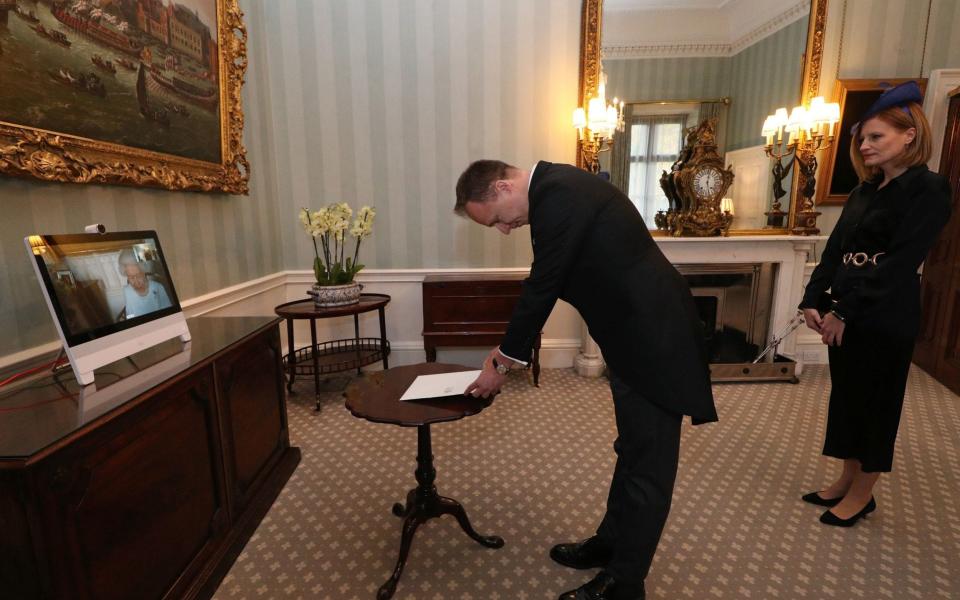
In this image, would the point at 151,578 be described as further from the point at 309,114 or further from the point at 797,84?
the point at 797,84

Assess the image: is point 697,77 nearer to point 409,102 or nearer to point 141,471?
point 409,102

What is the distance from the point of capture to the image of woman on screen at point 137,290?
5.25 feet

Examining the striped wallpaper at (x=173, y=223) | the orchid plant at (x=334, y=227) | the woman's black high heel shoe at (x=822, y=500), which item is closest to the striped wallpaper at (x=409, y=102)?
the striped wallpaper at (x=173, y=223)

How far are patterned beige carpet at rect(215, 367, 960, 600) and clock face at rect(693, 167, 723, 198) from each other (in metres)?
1.73

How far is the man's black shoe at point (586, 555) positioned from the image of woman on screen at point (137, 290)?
1.84 m

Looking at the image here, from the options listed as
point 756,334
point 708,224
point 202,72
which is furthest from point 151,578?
point 756,334

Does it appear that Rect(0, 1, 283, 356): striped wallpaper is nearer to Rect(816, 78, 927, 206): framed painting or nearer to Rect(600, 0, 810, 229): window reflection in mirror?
Rect(600, 0, 810, 229): window reflection in mirror

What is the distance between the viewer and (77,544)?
1.11 metres

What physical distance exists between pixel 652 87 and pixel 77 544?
4210 millimetres

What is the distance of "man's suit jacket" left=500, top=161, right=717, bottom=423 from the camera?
53.9 inches

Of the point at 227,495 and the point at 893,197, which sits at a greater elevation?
the point at 893,197

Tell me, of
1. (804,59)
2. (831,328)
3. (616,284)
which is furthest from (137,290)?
(804,59)

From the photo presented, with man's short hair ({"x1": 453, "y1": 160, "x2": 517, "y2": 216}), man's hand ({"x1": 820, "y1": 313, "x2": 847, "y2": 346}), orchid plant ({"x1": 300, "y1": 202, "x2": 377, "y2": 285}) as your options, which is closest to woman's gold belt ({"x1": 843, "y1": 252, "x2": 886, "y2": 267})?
man's hand ({"x1": 820, "y1": 313, "x2": 847, "y2": 346})

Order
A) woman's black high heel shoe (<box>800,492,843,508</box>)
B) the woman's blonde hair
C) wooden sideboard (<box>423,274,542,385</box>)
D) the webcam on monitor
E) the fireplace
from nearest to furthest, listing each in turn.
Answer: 1. the webcam on monitor
2. the woman's blonde hair
3. woman's black high heel shoe (<box>800,492,843,508</box>)
4. wooden sideboard (<box>423,274,542,385</box>)
5. the fireplace
